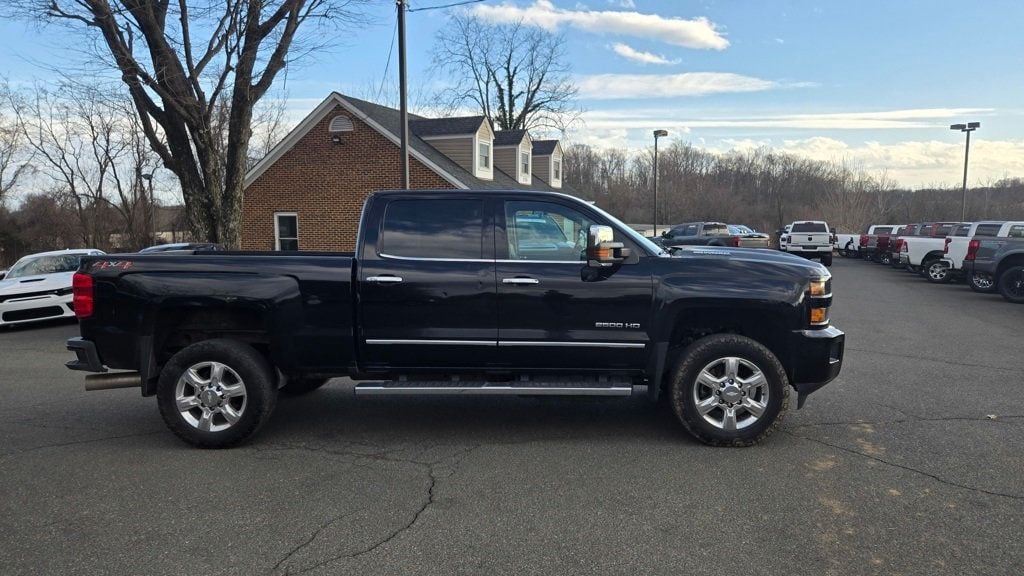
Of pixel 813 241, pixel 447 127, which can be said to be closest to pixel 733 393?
pixel 447 127

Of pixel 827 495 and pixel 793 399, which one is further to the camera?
pixel 793 399

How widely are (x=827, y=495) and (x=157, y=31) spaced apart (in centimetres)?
1519

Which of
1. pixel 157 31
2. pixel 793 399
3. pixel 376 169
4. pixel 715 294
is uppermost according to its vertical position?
pixel 157 31

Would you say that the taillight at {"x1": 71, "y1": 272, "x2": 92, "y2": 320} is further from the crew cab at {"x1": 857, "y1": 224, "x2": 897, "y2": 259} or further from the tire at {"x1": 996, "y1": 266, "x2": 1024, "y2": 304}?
the crew cab at {"x1": 857, "y1": 224, "x2": 897, "y2": 259}

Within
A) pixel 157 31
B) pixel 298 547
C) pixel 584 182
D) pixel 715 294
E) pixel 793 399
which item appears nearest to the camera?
pixel 298 547

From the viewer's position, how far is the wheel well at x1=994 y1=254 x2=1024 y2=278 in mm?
15328

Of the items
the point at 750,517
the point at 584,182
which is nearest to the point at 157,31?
the point at 750,517

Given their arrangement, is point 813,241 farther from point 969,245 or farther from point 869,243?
point 969,245

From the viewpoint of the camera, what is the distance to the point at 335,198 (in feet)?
79.5

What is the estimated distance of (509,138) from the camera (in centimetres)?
3062

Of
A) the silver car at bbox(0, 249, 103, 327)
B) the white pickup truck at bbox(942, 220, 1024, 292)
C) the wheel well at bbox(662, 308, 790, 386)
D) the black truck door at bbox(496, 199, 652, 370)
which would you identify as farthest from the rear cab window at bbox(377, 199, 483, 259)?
the white pickup truck at bbox(942, 220, 1024, 292)

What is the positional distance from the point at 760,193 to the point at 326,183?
7679 centimetres

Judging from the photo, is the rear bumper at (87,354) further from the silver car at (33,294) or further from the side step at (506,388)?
the silver car at (33,294)

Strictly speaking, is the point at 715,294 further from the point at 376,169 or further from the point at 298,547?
the point at 376,169
